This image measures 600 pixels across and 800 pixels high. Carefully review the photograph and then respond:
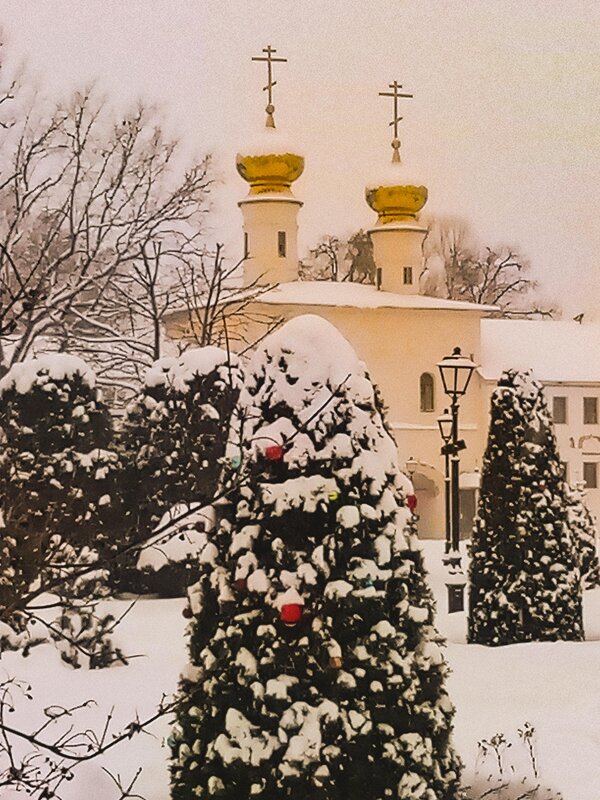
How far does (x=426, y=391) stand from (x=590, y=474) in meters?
0.73

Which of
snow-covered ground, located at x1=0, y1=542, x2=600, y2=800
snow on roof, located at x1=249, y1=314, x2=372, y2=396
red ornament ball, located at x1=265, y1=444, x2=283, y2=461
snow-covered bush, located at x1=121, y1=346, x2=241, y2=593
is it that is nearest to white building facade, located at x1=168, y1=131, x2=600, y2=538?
snow-covered bush, located at x1=121, y1=346, x2=241, y2=593

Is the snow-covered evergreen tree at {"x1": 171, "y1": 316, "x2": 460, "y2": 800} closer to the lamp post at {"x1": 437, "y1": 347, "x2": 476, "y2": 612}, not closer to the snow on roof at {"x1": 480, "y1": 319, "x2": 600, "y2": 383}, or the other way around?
the lamp post at {"x1": 437, "y1": 347, "x2": 476, "y2": 612}

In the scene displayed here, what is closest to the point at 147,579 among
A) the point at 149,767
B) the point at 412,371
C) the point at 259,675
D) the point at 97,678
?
the point at 97,678

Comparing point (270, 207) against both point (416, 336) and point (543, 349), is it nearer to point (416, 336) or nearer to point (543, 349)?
point (416, 336)

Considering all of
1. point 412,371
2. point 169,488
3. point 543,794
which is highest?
point 412,371

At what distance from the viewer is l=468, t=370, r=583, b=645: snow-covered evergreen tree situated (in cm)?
390

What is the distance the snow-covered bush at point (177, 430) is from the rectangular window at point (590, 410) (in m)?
1.19

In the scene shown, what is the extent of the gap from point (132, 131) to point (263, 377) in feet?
6.14

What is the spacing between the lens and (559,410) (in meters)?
4.23

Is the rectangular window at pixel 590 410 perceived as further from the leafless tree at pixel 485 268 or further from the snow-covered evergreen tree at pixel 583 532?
the leafless tree at pixel 485 268

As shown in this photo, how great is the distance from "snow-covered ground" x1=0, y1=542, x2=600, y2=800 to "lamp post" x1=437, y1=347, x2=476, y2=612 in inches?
11.5

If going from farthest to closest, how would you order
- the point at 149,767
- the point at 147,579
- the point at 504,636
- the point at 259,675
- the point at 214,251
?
1. the point at 214,251
2. the point at 504,636
3. the point at 147,579
4. the point at 149,767
5. the point at 259,675

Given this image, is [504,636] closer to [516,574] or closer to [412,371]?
[516,574]

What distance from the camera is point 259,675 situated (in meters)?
2.26
